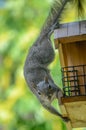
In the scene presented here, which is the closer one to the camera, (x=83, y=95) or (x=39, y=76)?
(x=83, y=95)

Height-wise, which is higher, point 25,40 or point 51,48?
point 51,48

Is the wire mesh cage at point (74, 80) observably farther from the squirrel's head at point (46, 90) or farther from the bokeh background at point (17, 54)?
the bokeh background at point (17, 54)

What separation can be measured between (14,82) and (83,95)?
1.47 meters

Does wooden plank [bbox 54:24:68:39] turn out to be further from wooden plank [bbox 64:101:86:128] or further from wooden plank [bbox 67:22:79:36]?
wooden plank [bbox 64:101:86:128]

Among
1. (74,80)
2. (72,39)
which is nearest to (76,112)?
(74,80)

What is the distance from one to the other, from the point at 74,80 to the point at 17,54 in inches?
47.2

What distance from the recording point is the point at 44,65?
5.45 feet

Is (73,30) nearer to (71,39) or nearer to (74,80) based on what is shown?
(71,39)

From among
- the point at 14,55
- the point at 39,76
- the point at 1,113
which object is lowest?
→ the point at 1,113

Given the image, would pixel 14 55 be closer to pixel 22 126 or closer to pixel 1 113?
pixel 1 113

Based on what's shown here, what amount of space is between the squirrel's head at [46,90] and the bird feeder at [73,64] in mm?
43

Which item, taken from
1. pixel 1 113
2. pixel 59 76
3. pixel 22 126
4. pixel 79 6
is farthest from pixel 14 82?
pixel 79 6

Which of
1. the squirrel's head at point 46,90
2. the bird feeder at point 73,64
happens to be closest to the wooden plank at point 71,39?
the bird feeder at point 73,64

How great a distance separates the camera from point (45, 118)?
1.99 meters
